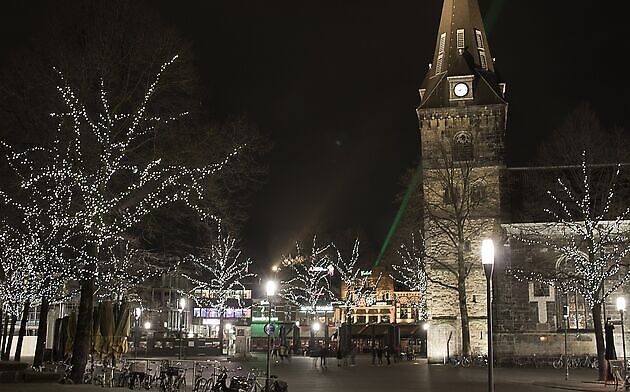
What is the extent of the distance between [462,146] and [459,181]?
8.09ft

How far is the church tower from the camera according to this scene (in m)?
43.1

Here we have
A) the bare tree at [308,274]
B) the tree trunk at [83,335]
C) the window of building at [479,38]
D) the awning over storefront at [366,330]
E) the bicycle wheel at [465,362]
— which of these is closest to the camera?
the tree trunk at [83,335]

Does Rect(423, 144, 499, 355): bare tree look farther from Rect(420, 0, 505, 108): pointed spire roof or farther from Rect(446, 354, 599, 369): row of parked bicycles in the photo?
Rect(420, 0, 505, 108): pointed spire roof

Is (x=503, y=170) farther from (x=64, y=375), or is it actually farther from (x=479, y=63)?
(x=64, y=375)

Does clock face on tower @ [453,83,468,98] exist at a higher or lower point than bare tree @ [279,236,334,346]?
higher

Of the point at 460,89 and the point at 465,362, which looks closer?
the point at 465,362

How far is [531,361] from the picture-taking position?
1624 inches

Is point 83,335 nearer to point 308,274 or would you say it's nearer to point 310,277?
point 308,274

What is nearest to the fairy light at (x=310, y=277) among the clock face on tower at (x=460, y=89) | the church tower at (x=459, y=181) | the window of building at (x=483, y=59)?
the church tower at (x=459, y=181)

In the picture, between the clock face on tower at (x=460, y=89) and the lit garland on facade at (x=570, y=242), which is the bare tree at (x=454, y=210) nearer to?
the lit garland on facade at (x=570, y=242)

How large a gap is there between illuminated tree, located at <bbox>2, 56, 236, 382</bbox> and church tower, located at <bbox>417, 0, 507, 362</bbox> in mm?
24047

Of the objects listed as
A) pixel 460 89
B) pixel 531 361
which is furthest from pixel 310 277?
pixel 531 361

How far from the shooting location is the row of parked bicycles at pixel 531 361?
3934 cm

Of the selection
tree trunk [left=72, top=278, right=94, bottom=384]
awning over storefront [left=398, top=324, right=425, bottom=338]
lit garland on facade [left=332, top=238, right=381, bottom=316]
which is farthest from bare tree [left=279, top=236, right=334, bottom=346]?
tree trunk [left=72, top=278, right=94, bottom=384]
